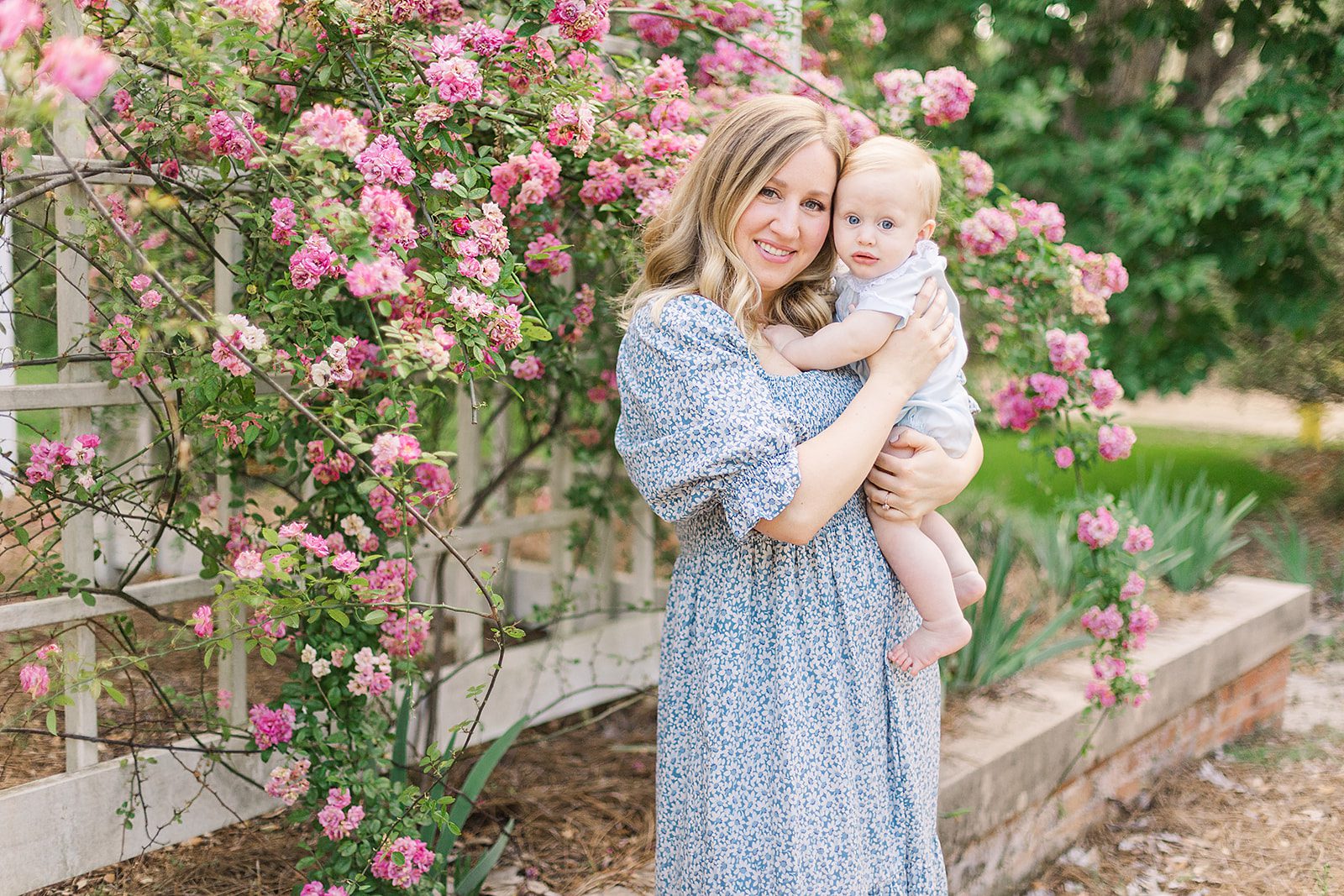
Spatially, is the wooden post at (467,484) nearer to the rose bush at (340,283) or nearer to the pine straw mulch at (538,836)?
the pine straw mulch at (538,836)

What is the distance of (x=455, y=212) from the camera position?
1.80 metres

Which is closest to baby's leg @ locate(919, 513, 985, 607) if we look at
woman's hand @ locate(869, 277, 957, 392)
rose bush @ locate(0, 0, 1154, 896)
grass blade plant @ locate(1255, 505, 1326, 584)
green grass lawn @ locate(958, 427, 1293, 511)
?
woman's hand @ locate(869, 277, 957, 392)

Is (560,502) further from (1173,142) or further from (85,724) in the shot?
(1173,142)

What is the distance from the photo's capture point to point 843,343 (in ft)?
6.10

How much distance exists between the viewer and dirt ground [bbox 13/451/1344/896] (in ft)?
8.09

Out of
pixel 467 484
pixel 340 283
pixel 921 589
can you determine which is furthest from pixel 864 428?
pixel 467 484

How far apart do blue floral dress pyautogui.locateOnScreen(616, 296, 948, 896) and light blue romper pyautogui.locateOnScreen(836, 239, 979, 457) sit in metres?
0.13

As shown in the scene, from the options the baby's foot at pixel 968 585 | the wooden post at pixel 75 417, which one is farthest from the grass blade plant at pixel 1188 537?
the wooden post at pixel 75 417

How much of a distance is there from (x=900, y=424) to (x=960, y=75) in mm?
1238

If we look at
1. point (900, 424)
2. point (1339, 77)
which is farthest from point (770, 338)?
point (1339, 77)

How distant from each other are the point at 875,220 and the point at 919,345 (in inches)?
8.9

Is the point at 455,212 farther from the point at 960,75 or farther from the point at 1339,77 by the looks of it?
the point at 1339,77

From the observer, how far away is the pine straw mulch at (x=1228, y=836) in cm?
313

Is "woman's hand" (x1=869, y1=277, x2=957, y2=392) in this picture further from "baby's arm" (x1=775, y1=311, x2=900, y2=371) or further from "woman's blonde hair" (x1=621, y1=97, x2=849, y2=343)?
"woman's blonde hair" (x1=621, y1=97, x2=849, y2=343)
